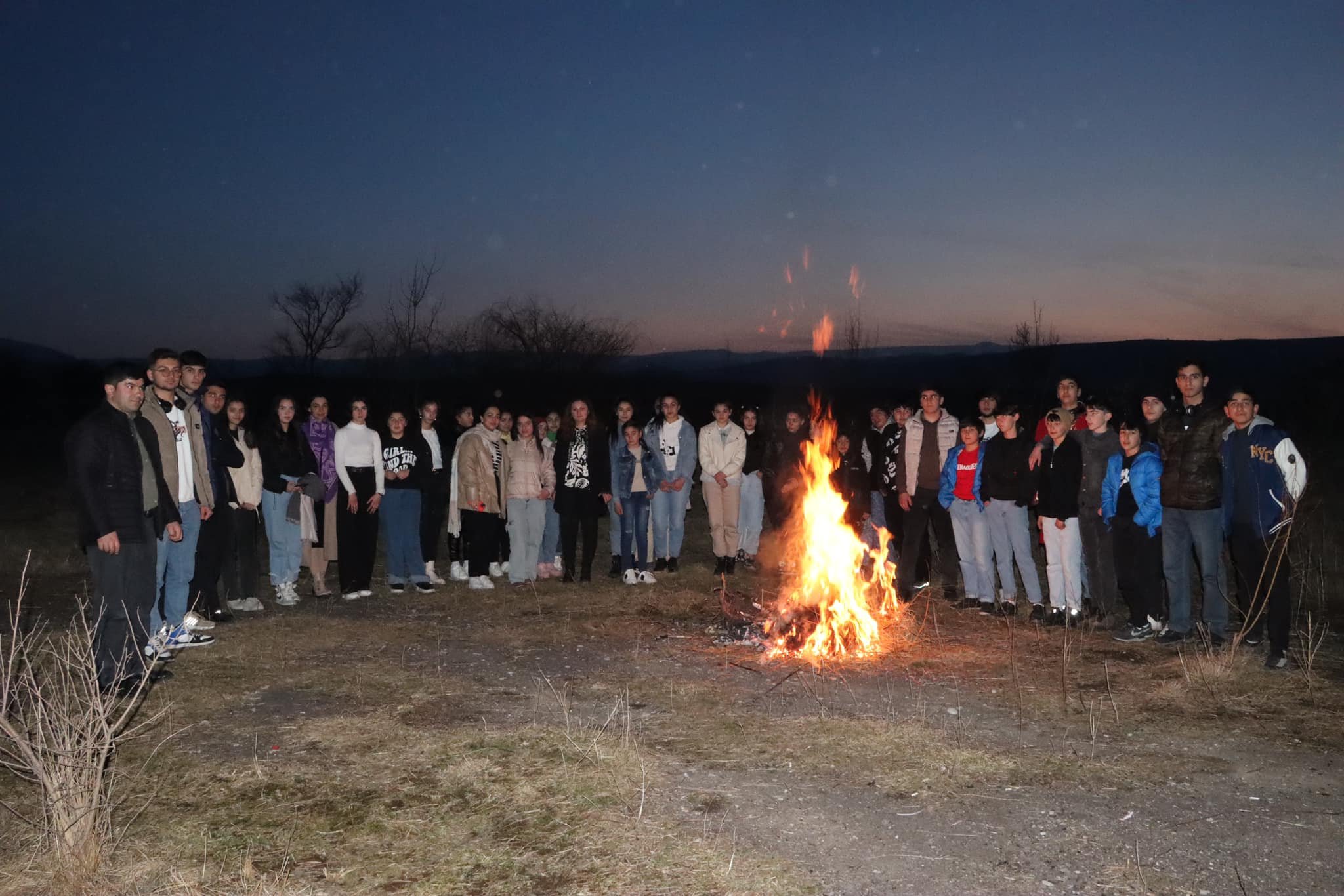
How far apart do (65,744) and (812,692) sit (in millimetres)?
4477

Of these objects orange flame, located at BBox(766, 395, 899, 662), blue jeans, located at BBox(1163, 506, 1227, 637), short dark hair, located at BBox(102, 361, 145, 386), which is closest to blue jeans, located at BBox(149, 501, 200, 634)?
short dark hair, located at BBox(102, 361, 145, 386)

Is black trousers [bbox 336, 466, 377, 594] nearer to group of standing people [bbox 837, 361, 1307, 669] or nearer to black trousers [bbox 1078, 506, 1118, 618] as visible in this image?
group of standing people [bbox 837, 361, 1307, 669]

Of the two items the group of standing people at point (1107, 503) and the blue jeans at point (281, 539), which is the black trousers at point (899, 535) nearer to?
the group of standing people at point (1107, 503)

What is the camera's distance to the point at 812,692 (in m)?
6.61

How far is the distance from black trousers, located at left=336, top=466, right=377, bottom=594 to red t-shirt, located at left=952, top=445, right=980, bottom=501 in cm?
597

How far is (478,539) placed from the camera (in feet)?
33.8

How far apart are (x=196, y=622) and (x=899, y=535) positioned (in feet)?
23.2

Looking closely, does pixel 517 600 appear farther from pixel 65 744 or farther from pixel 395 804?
pixel 65 744

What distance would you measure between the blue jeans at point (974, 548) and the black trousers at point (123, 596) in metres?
7.00

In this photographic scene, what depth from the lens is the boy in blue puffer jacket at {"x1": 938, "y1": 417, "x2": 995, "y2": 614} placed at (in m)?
9.02

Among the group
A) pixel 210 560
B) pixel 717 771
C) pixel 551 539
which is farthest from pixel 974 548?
pixel 210 560

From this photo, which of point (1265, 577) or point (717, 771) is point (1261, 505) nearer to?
point (1265, 577)

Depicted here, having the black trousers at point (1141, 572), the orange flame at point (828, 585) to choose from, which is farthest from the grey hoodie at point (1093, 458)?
the orange flame at point (828, 585)

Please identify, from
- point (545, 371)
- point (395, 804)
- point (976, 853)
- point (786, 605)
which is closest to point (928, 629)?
point (786, 605)
